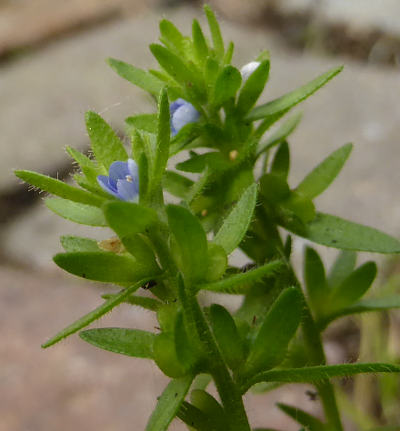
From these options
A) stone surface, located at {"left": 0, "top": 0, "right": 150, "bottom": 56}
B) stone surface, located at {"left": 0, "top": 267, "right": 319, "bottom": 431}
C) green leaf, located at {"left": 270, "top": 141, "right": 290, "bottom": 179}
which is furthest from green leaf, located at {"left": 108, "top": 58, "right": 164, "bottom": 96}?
stone surface, located at {"left": 0, "top": 0, "right": 150, "bottom": 56}

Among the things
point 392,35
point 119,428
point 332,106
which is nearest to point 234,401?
point 119,428

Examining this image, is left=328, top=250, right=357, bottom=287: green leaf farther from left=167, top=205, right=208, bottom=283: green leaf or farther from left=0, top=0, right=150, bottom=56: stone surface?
left=0, top=0, right=150, bottom=56: stone surface

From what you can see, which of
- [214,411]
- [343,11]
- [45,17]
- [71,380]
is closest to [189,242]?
[214,411]

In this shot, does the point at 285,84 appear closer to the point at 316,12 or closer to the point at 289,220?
the point at 316,12

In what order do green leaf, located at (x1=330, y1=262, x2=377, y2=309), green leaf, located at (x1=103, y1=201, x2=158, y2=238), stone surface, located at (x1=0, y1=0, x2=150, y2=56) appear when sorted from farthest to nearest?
stone surface, located at (x1=0, y1=0, x2=150, y2=56) < green leaf, located at (x1=330, y1=262, x2=377, y2=309) < green leaf, located at (x1=103, y1=201, x2=158, y2=238)

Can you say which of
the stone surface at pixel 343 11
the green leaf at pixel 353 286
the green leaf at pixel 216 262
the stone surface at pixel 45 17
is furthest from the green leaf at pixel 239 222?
the stone surface at pixel 45 17

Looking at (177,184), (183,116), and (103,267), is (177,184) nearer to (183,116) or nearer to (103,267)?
(183,116)
